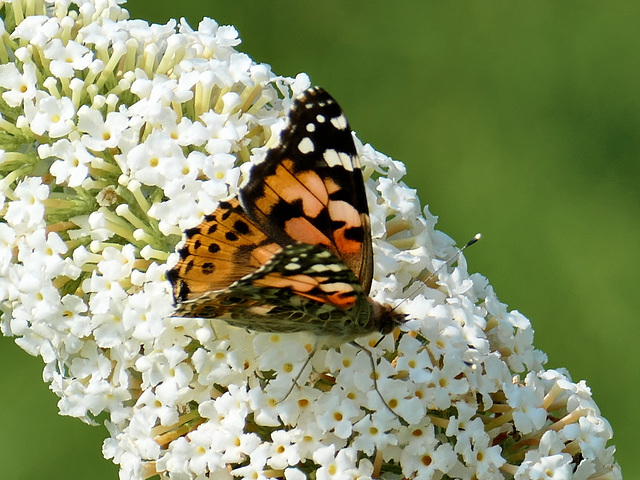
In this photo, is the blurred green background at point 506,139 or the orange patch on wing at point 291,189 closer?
the orange patch on wing at point 291,189

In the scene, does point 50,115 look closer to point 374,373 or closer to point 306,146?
point 306,146

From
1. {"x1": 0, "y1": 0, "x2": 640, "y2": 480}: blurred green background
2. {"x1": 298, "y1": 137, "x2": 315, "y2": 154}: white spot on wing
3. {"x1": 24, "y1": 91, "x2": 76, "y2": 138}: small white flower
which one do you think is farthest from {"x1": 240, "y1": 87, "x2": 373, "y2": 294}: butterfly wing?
{"x1": 0, "y1": 0, "x2": 640, "y2": 480}: blurred green background

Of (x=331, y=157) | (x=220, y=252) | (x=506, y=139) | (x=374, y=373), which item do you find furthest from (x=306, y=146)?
(x=506, y=139)

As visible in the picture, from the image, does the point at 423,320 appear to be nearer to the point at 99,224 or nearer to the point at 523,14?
the point at 99,224

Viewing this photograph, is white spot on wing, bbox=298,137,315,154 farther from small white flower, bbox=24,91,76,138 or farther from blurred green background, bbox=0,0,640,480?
blurred green background, bbox=0,0,640,480

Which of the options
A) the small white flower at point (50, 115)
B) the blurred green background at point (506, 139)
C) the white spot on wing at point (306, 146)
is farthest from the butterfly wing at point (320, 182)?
the blurred green background at point (506, 139)

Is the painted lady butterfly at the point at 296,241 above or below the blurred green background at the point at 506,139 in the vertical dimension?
above

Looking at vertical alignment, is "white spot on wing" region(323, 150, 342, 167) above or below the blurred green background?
above

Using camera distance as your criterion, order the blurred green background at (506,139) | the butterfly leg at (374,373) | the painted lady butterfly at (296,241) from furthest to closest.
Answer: the blurred green background at (506,139)
the butterfly leg at (374,373)
the painted lady butterfly at (296,241)

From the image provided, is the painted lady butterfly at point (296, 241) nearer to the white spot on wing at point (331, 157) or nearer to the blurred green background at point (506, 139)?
the white spot on wing at point (331, 157)

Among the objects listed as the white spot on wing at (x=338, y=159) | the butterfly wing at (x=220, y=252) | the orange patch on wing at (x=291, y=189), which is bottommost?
the butterfly wing at (x=220, y=252)
